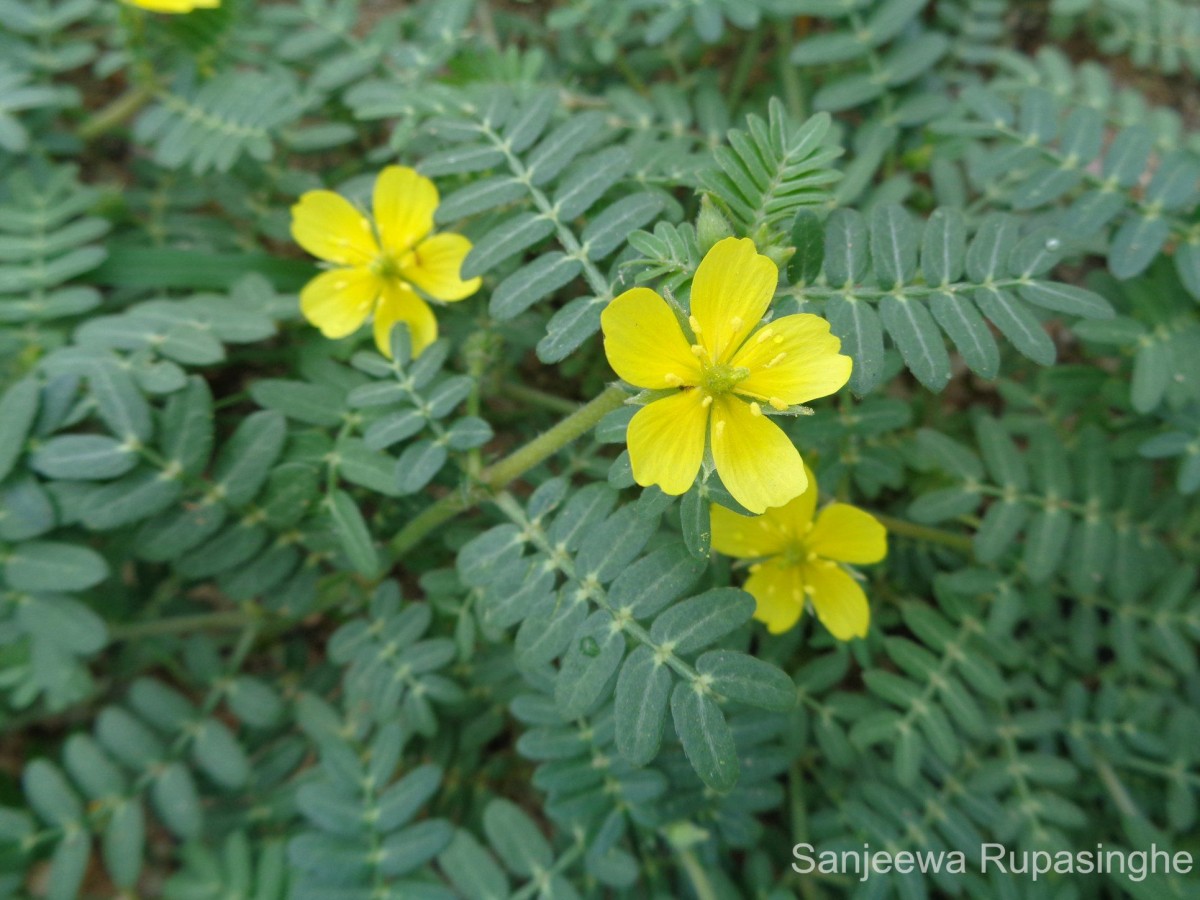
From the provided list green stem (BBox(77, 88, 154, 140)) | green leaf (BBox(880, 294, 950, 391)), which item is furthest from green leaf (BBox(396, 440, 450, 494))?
green stem (BBox(77, 88, 154, 140))

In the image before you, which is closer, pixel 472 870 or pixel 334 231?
pixel 472 870

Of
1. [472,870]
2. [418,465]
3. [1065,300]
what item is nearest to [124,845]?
[472,870]

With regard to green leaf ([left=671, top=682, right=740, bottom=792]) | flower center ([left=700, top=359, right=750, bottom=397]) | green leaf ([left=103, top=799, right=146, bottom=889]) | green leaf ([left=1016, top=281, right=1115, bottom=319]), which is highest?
flower center ([left=700, top=359, right=750, bottom=397])

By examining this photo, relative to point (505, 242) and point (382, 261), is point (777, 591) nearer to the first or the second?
point (505, 242)

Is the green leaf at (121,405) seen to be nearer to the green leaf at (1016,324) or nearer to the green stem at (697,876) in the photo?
the green stem at (697,876)

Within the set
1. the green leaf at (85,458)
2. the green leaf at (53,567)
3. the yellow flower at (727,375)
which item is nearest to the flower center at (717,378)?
the yellow flower at (727,375)

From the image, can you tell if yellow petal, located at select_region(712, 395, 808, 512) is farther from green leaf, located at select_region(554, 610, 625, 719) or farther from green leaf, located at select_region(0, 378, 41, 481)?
green leaf, located at select_region(0, 378, 41, 481)
